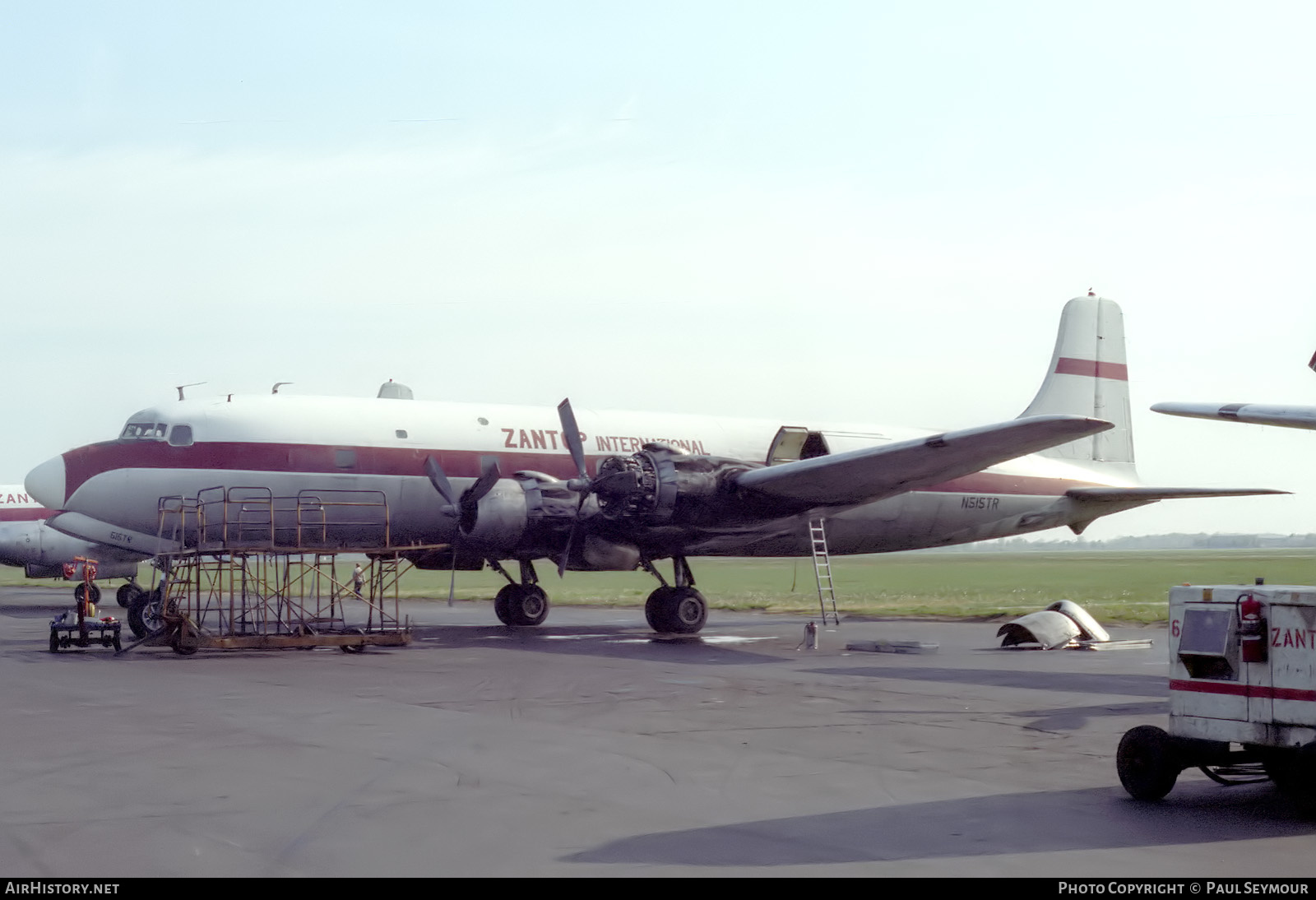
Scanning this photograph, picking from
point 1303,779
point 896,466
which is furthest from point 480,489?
point 1303,779

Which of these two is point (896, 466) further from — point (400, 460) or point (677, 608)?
point (400, 460)

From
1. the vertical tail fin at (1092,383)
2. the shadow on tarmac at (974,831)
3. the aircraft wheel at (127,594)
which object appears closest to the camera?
the shadow on tarmac at (974,831)

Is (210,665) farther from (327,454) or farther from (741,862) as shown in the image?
(741,862)

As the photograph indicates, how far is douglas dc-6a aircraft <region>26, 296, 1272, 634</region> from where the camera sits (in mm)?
22062

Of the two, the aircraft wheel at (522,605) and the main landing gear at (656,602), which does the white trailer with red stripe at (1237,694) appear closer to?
the main landing gear at (656,602)

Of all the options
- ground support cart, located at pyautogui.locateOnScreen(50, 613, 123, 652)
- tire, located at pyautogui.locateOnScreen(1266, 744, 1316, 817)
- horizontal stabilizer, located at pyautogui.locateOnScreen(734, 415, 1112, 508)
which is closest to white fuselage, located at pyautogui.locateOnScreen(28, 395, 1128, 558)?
horizontal stabilizer, located at pyautogui.locateOnScreen(734, 415, 1112, 508)

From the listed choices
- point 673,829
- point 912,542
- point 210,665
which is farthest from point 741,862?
point 912,542

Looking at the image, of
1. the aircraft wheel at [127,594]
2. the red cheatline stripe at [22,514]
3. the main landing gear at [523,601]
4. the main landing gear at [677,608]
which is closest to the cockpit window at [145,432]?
the aircraft wheel at [127,594]

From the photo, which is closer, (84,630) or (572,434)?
(84,630)

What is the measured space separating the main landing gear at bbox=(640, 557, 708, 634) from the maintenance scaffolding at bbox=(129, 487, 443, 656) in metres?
4.73

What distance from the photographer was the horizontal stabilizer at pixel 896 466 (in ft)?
66.1

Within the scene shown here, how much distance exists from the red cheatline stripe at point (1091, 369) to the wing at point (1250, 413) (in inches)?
616

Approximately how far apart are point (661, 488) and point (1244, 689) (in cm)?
1431

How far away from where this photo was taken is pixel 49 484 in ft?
74.9
